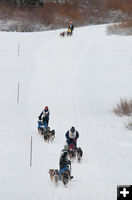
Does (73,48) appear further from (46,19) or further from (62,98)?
(46,19)

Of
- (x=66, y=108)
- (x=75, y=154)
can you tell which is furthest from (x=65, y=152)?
(x=66, y=108)

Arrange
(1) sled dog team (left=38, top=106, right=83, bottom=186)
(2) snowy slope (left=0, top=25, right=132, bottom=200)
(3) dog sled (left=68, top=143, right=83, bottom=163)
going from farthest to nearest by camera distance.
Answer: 1. (3) dog sled (left=68, top=143, right=83, bottom=163)
2. (2) snowy slope (left=0, top=25, right=132, bottom=200)
3. (1) sled dog team (left=38, top=106, right=83, bottom=186)

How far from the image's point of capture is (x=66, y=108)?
26.8 metres

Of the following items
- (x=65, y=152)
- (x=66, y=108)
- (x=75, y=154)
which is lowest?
(x=66, y=108)

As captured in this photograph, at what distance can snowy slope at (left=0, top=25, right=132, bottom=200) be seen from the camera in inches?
507

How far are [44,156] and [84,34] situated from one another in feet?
108

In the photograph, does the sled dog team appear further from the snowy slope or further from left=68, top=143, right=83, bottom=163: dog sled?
the snowy slope

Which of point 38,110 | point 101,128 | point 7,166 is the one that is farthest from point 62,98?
point 7,166

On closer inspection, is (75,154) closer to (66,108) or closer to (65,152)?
(65,152)

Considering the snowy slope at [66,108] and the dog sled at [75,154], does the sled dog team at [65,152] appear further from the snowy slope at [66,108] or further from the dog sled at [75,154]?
the snowy slope at [66,108]

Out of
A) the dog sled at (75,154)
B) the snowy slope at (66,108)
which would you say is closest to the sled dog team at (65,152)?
the dog sled at (75,154)

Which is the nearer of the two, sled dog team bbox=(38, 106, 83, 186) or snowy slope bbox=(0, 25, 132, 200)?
sled dog team bbox=(38, 106, 83, 186)

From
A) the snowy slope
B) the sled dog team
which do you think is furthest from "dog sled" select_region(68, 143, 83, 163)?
the snowy slope

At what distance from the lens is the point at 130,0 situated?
2736 inches
